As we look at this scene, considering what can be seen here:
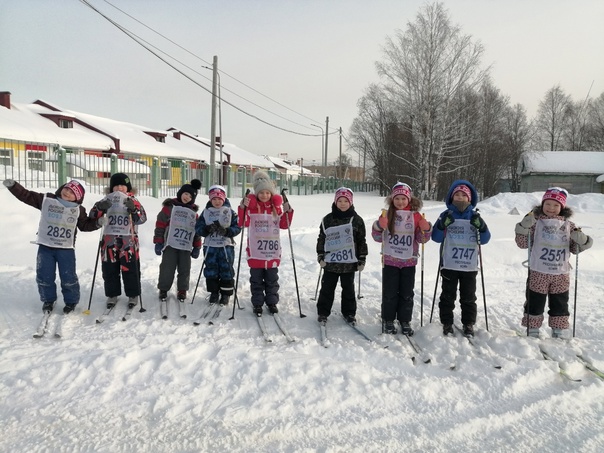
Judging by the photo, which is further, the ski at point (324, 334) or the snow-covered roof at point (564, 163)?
the snow-covered roof at point (564, 163)

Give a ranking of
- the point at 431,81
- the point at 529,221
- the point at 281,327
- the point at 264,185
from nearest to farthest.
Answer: the point at 529,221, the point at 281,327, the point at 264,185, the point at 431,81

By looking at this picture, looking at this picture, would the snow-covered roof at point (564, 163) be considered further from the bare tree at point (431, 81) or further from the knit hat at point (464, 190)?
the knit hat at point (464, 190)

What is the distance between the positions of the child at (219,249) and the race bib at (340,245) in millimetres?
1202

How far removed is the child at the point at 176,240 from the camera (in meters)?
5.34

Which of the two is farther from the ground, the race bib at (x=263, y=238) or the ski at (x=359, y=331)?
the race bib at (x=263, y=238)

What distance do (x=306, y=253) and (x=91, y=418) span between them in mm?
5760

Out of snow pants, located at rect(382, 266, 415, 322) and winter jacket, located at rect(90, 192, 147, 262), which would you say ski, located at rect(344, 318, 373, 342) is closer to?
snow pants, located at rect(382, 266, 415, 322)

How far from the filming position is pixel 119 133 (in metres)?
31.5

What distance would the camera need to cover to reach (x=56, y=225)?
4.68m

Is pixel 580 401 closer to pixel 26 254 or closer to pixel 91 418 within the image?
pixel 91 418

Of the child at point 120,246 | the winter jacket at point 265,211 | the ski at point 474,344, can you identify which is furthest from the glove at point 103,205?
the ski at point 474,344

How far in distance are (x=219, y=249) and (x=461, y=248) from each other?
9.48 ft

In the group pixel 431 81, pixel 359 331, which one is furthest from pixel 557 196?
pixel 431 81

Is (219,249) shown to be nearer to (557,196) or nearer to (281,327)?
(281,327)
